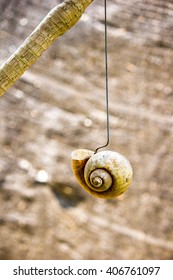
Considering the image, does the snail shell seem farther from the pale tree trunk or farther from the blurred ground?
the blurred ground

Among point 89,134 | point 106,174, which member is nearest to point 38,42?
point 106,174

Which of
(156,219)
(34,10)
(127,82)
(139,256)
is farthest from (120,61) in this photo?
(139,256)

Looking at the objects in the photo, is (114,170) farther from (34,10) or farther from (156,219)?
(34,10)

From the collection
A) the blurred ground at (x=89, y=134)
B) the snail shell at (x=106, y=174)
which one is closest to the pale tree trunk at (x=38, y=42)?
the snail shell at (x=106, y=174)

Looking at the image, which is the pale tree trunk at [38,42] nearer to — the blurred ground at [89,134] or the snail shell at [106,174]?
the snail shell at [106,174]

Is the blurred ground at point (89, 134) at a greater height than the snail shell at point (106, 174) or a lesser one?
greater

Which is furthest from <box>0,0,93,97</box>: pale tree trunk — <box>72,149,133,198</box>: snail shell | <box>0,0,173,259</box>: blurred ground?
<box>0,0,173,259</box>: blurred ground
